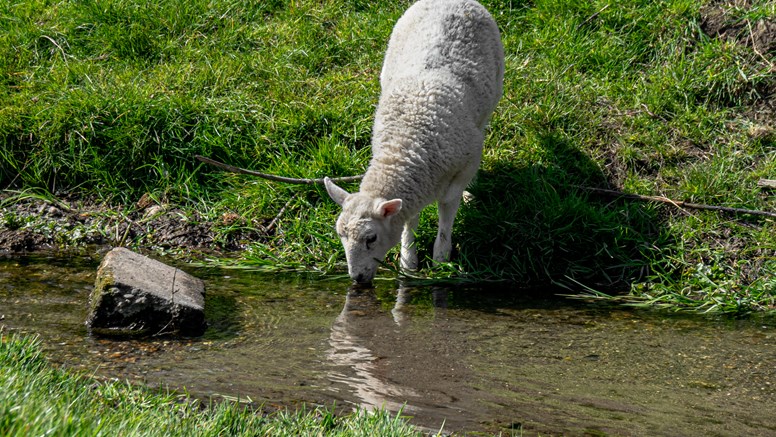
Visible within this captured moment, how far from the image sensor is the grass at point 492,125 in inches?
253

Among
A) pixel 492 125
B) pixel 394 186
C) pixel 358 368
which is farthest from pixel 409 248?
pixel 358 368

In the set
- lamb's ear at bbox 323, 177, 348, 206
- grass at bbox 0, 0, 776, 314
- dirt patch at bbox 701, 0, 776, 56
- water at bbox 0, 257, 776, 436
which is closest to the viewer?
water at bbox 0, 257, 776, 436

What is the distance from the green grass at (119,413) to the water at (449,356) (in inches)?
10.2

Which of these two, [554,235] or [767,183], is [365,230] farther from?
[767,183]

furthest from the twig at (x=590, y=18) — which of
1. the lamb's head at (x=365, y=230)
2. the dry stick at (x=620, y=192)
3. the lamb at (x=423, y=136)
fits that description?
the lamb's head at (x=365, y=230)

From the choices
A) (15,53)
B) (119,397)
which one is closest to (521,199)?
(119,397)

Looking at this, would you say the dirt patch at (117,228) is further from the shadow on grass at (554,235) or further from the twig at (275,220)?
the shadow on grass at (554,235)

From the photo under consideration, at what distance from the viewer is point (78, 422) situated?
2.81 metres

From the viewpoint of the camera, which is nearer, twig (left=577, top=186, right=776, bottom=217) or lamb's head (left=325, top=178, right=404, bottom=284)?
lamb's head (left=325, top=178, right=404, bottom=284)

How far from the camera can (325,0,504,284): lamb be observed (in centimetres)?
605

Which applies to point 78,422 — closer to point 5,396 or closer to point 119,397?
point 5,396

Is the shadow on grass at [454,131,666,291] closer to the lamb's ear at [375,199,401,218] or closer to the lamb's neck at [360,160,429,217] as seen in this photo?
the lamb's neck at [360,160,429,217]

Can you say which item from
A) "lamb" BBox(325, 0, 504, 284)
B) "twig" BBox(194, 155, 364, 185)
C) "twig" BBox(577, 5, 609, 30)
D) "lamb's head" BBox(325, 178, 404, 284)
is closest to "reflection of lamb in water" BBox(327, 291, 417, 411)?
"lamb's head" BBox(325, 178, 404, 284)

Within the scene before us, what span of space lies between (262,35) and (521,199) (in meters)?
3.65
